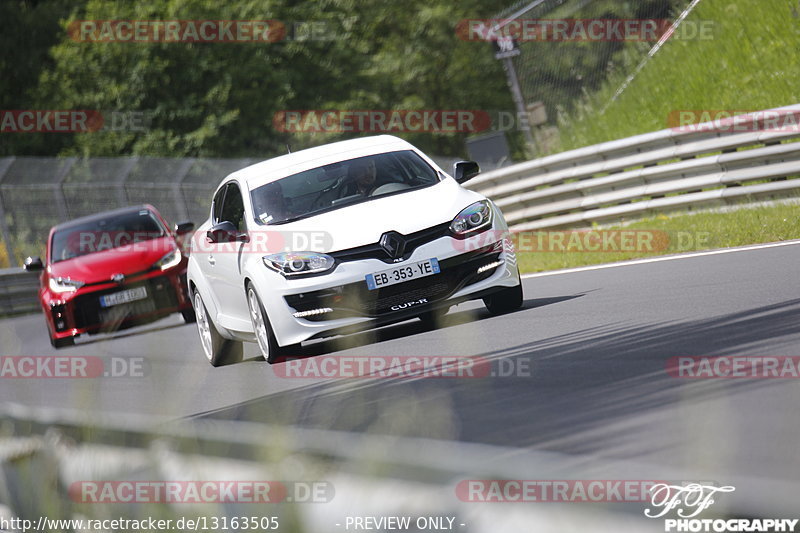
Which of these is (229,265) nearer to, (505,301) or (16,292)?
(505,301)

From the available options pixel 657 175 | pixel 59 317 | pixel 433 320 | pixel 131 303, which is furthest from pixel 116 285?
pixel 657 175

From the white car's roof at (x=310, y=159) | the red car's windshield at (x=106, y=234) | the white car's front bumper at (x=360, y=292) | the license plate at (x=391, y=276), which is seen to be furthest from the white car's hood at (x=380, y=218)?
the red car's windshield at (x=106, y=234)

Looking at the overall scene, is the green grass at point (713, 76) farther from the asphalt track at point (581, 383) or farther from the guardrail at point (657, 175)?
the asphalt track at point (581, 383)

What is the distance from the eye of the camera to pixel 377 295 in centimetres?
980

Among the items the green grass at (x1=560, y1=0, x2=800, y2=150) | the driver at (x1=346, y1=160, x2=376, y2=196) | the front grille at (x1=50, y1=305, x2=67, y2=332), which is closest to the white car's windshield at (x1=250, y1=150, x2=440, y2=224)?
the driver at (x1=346, y1=160, x2=376, y2=196)

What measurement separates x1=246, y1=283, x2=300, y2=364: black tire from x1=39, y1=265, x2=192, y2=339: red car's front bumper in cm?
622

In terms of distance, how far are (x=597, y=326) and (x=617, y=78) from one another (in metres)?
16.6

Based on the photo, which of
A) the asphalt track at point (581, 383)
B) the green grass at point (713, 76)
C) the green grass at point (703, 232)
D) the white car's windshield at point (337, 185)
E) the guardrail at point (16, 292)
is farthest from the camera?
the guardrail at point (16, 292)

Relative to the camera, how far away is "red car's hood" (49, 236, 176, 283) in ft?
54.9

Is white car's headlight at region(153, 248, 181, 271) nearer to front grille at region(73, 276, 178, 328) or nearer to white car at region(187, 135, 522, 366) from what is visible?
front grille at region(73, 276, 178, 328)

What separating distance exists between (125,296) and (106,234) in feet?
5.05

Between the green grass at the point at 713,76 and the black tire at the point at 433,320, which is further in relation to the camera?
the green grass at the point at 713,76

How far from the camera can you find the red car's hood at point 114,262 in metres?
16.7

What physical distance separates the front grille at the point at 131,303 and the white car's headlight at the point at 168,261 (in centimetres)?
16
